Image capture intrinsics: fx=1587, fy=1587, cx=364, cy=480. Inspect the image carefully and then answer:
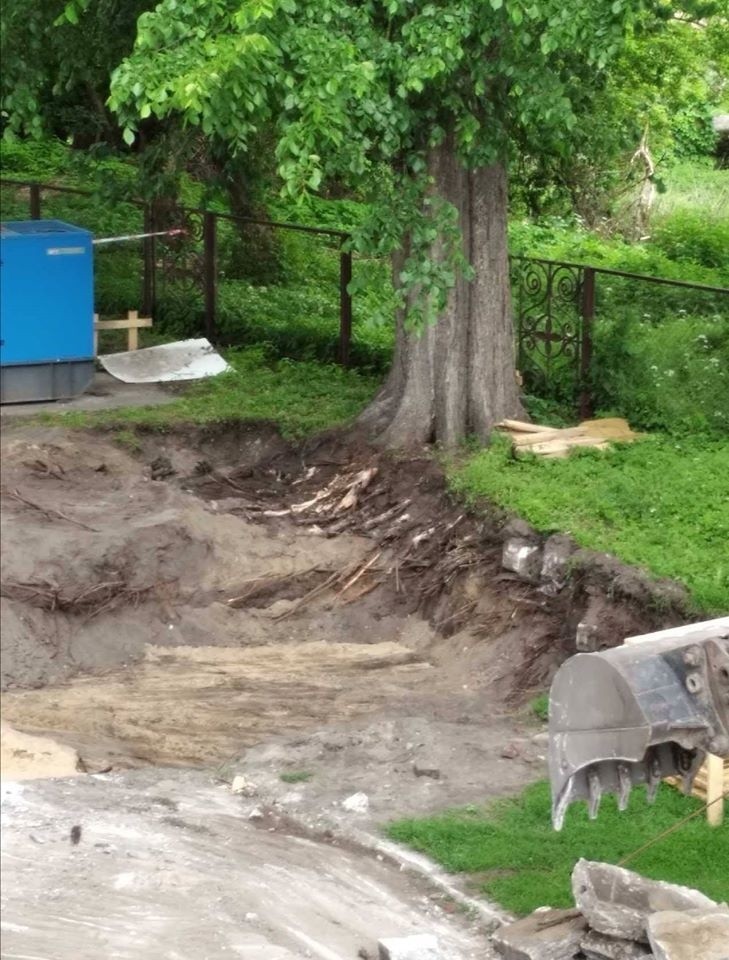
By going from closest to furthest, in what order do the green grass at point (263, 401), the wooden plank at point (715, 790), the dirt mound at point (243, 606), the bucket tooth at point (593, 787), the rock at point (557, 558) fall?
the bucket tooth at point (593, 787), the wooden plank at point (715, 790), the dirt mound at point (243, 606), the rock at point (557, 558), the green grass at point (263, 401)

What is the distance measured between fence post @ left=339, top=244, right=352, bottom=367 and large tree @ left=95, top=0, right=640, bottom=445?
2170mm

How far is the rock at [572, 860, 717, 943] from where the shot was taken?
7.11 meters

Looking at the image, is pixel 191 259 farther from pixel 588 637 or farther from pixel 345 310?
pixel 588 637

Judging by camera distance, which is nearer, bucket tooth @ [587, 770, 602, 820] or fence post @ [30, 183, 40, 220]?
bucket tooth @ [587, 770, 602, 820]

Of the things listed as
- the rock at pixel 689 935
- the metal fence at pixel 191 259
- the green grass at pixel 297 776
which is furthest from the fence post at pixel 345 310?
the rock at pixel 689 935

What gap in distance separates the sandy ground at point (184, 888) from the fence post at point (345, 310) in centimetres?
723

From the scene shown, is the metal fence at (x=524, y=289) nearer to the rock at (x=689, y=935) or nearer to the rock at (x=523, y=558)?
the rock at (x=523, y=558)

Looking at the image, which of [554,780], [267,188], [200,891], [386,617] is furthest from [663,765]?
[267,188]

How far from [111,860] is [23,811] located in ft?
2.59

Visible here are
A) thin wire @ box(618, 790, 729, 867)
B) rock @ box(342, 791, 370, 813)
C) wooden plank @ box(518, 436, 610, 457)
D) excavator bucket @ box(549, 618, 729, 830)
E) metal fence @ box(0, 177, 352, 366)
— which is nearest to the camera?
excavator bucket @ box(549, 618, 729, 830)

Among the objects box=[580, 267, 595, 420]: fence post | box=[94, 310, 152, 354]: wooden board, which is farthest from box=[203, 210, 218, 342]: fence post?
box=[580, 267, 595, 420]: fence post

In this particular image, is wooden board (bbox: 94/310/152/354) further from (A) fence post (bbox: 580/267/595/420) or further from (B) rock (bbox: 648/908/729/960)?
(B) rock (bbox: 648/908/729/960)

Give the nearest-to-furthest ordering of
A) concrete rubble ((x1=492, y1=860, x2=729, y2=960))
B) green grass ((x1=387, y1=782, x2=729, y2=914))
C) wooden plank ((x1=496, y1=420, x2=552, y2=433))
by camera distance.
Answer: concrete rubble ((x1=492, y1=860, x2=729, y2=960)) → green grass ((x1=387, y1=782, x2=729, y2=914)) → wooden plank ((x1=496, y1=420, x2=552, y2=433))

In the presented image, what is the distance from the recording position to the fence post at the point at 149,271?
17.0m
